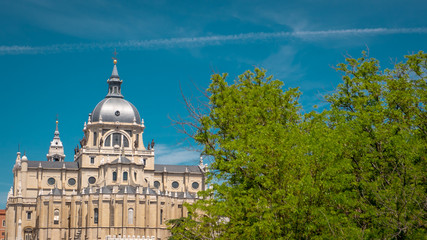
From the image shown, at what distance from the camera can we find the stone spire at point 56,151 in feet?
499

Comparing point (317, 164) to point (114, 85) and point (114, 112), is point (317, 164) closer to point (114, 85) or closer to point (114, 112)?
point (114, 112)

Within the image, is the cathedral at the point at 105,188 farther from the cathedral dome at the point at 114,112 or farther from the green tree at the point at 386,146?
the green tree at the point at 386,146

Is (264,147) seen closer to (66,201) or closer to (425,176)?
(425,176)

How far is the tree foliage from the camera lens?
23.8 meters

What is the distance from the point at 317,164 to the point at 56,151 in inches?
5355

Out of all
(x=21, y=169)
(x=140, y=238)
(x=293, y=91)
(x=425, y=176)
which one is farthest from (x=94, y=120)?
(x=425, y=176)

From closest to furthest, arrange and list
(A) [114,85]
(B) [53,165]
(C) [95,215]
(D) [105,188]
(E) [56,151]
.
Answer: (C) [95,215] → (D) [105,188] → (B) [53,165] → (A) [114,85] → (E) [56,151]

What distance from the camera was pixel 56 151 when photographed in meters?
154

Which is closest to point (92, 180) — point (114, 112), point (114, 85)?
point (114, 112)

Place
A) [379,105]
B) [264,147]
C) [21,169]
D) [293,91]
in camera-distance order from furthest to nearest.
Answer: [21,169] → [293,91] → [379,105] → [264,147]

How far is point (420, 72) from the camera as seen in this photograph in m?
28.8

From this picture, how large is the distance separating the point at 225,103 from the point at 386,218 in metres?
10.3

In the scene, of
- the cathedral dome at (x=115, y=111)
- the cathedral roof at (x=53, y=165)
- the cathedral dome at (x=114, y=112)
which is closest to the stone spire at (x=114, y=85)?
the cathedral dome at (x=115, y=111)

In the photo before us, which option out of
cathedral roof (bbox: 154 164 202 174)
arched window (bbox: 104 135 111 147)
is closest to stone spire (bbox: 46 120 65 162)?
arched window (bbox: 104 135 111 147)
